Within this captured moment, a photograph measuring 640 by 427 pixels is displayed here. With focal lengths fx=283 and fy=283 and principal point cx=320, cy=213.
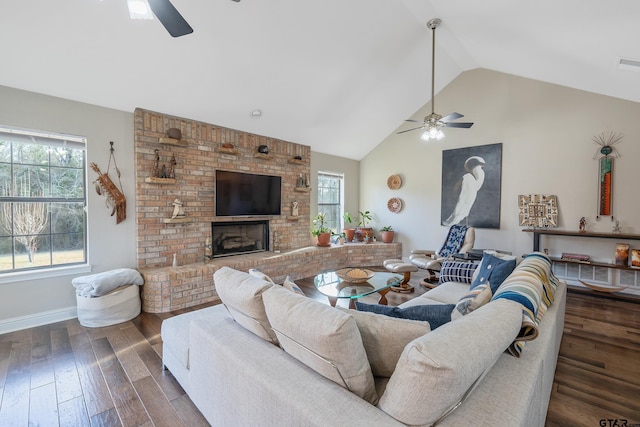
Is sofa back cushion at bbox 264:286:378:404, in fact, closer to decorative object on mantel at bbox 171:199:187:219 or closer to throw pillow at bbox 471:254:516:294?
throw pillow at bbox 471:254:516:294

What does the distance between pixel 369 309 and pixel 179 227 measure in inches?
128

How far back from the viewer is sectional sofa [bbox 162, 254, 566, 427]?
88 cm

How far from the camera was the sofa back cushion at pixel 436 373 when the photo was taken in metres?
0.83

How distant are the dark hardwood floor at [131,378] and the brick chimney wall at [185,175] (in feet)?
3.45

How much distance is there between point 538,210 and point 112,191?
601 centimetres

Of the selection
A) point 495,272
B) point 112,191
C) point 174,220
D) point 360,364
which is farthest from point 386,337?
point 112,191

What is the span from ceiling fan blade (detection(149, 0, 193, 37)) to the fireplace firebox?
2836 mm

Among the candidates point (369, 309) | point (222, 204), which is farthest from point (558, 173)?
point (222, 204)

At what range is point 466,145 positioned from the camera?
204 inches

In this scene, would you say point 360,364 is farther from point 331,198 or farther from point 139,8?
point 331,198

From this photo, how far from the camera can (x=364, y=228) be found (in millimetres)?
6348

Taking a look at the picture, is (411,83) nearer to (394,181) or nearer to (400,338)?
(394,181)

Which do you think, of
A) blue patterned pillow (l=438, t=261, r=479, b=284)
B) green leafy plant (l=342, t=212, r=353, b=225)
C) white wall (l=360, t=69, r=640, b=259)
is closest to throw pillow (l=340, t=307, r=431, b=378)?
blue patterned pillow (l=438, t=261, r=479, b=284)

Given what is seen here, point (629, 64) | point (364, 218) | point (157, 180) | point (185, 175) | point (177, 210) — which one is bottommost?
point (364, 218)
